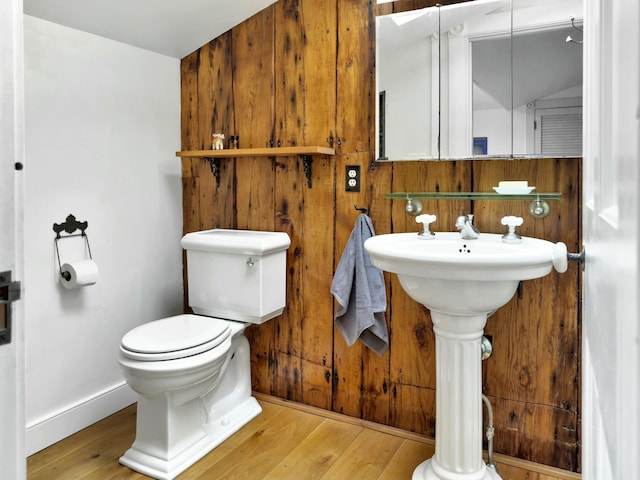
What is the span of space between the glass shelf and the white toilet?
652 mm

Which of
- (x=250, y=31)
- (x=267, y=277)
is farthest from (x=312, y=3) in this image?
(x=267, y=277)

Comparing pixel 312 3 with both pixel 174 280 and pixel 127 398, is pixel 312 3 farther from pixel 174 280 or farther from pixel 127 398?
pixel 127 398

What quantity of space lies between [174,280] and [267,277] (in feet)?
2.51

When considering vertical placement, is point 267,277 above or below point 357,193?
below

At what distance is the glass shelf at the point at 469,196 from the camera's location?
69.6 inches

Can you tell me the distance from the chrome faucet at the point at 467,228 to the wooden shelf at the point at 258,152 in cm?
71

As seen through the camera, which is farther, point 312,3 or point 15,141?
point 312,3

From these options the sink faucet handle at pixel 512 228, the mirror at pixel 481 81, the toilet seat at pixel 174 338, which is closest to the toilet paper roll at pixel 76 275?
the toilet seat at pixel 174 338

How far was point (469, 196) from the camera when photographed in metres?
1.89

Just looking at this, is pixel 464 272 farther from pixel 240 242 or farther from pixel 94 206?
pixel 94 206

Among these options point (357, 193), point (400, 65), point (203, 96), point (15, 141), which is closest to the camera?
point (15, 141)

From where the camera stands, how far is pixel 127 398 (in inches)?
97.5

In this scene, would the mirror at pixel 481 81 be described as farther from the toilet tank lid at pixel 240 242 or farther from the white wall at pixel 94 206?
the white wall at pixel 94 206

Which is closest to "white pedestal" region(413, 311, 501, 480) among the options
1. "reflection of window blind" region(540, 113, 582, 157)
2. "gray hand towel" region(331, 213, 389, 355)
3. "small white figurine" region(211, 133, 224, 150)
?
"gray hand towel" region(331, 213, 389, 355)
